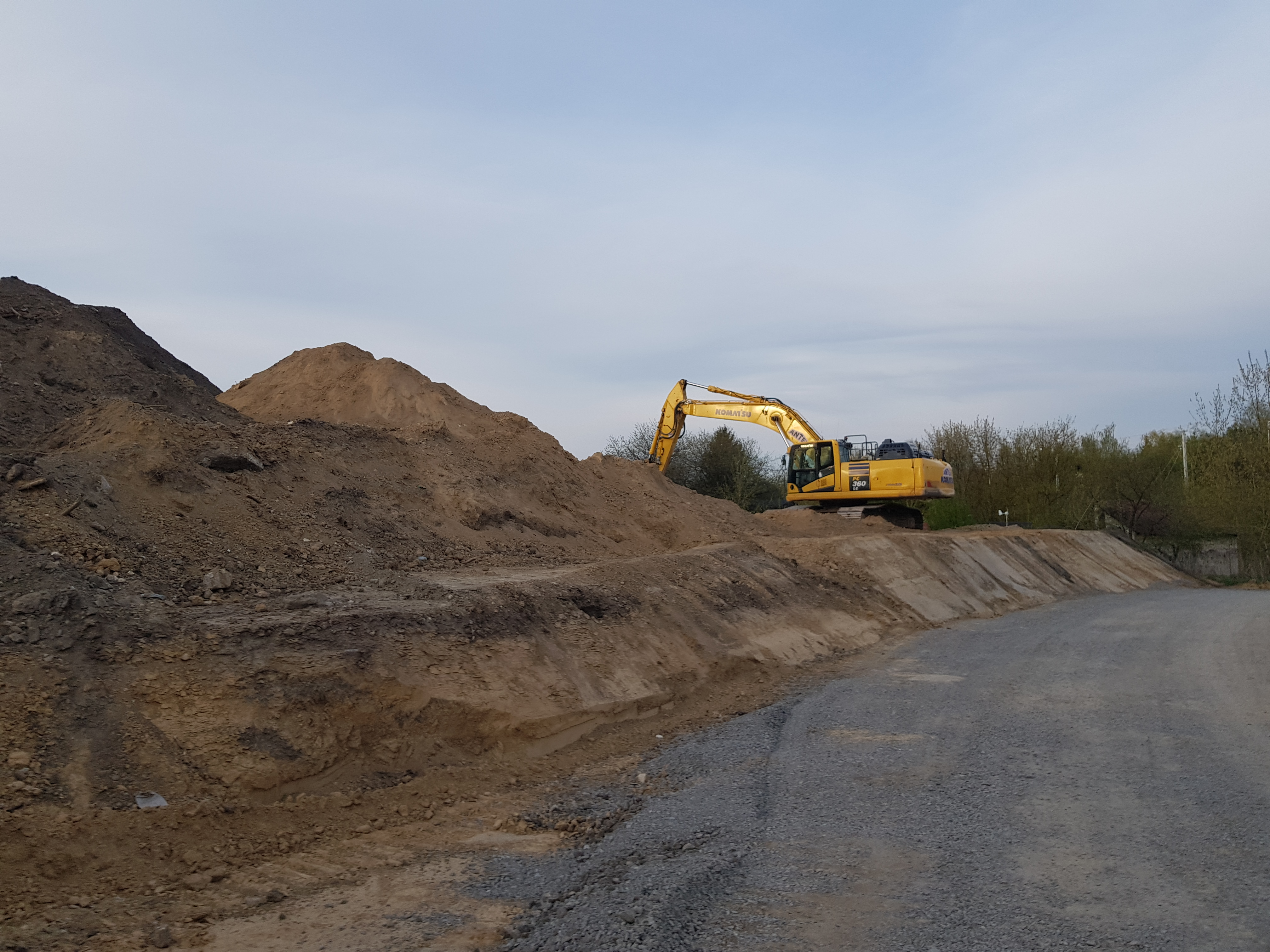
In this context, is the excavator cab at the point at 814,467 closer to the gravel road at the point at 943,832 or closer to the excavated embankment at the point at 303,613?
the excavated embankment at the point at 303,613

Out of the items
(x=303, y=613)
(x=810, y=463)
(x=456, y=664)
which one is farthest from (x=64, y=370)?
(x=810, y=463)

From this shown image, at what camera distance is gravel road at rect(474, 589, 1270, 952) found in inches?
183

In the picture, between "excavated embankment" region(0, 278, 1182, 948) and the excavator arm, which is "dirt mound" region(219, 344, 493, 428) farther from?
the excavator arm

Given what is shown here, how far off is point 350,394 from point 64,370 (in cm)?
616

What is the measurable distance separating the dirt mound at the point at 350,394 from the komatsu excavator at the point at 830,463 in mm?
7010

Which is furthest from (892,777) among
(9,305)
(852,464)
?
(852,464)

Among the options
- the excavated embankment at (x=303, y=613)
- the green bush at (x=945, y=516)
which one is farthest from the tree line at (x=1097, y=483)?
the excavated embankment at (x=303, y=613)

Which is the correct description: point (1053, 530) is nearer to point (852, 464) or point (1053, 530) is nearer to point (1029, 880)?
point (852, 464)

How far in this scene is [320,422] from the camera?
16.3m

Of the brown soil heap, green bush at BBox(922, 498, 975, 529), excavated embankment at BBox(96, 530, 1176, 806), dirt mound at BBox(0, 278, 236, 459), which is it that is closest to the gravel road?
excavated embankment at BBox(96, 530, 1176, 806)

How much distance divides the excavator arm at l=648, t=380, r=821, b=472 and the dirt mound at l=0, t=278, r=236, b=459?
12.6 m

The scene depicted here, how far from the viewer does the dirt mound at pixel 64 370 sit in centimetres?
1283

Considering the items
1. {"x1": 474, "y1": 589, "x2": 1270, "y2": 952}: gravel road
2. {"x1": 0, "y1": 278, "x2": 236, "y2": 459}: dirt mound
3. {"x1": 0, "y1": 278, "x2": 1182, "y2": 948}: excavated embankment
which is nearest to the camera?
{"x1": 474, "y1": 589, "x2": 1270, "y2": 952}: gravel road

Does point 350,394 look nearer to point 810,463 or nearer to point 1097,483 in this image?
point 810,463
